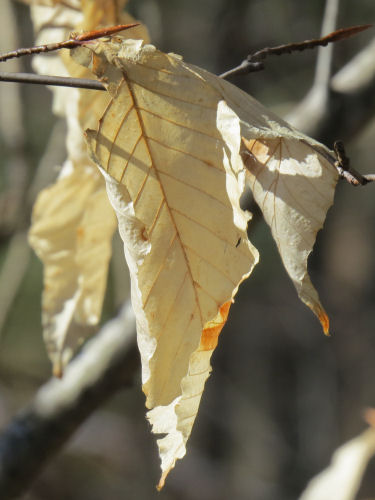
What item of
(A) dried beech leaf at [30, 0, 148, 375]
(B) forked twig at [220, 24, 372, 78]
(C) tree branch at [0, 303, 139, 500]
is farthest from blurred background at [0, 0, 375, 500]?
(B) forked twig at [220, 24, 372, 78]

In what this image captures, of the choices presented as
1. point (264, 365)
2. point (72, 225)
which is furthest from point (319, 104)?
point (264, 365)

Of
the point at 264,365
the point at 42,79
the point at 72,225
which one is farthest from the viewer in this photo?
the point at 264,365

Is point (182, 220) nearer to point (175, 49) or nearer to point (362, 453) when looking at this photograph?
point (362, 453)

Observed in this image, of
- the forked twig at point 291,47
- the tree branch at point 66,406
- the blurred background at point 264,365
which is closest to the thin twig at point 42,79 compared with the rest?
the forked twig at point 291,47

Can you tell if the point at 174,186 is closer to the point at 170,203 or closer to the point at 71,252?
the point at 170,203

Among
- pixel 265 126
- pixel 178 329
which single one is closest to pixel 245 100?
pixel 265 126
